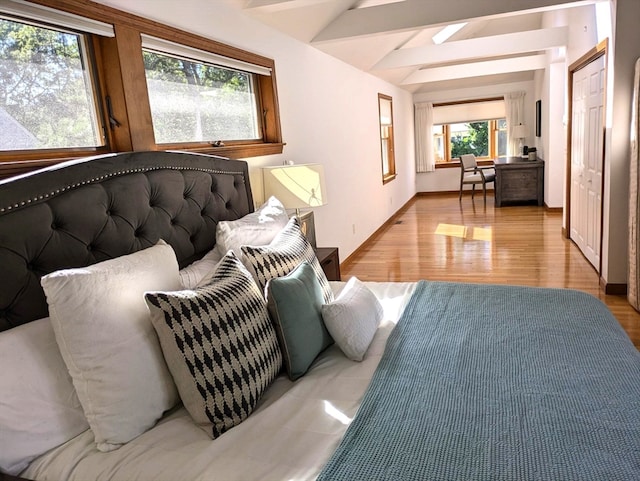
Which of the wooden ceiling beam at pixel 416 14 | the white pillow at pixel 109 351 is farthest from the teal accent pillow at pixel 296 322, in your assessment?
the wooden ceiling beam at pixel 416 14

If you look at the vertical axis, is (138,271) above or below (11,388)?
above

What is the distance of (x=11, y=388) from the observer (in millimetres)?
1206

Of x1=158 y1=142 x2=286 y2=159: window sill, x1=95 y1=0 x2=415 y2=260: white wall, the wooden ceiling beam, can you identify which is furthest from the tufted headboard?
the wooden ceiling beam

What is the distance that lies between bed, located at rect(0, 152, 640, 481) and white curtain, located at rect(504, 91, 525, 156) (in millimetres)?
7936

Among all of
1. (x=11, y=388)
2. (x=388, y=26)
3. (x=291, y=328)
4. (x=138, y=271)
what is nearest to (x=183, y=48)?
(x=138, y=271)

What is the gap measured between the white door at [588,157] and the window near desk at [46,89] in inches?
148

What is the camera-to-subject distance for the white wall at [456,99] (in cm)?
884

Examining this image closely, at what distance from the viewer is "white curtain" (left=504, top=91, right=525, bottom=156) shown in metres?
8.83

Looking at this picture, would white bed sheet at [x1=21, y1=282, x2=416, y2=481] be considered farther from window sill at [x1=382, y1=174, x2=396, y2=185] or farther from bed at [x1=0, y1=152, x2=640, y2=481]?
window sill at [x1=382, y1=174, x2=396, y2=185]

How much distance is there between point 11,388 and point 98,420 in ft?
0.75

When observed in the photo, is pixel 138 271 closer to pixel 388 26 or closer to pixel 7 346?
pixel 7 346

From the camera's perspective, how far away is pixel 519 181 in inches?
307

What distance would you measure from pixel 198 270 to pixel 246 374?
62 cm

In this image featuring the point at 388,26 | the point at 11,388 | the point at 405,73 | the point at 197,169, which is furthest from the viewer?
the point at 405,73
